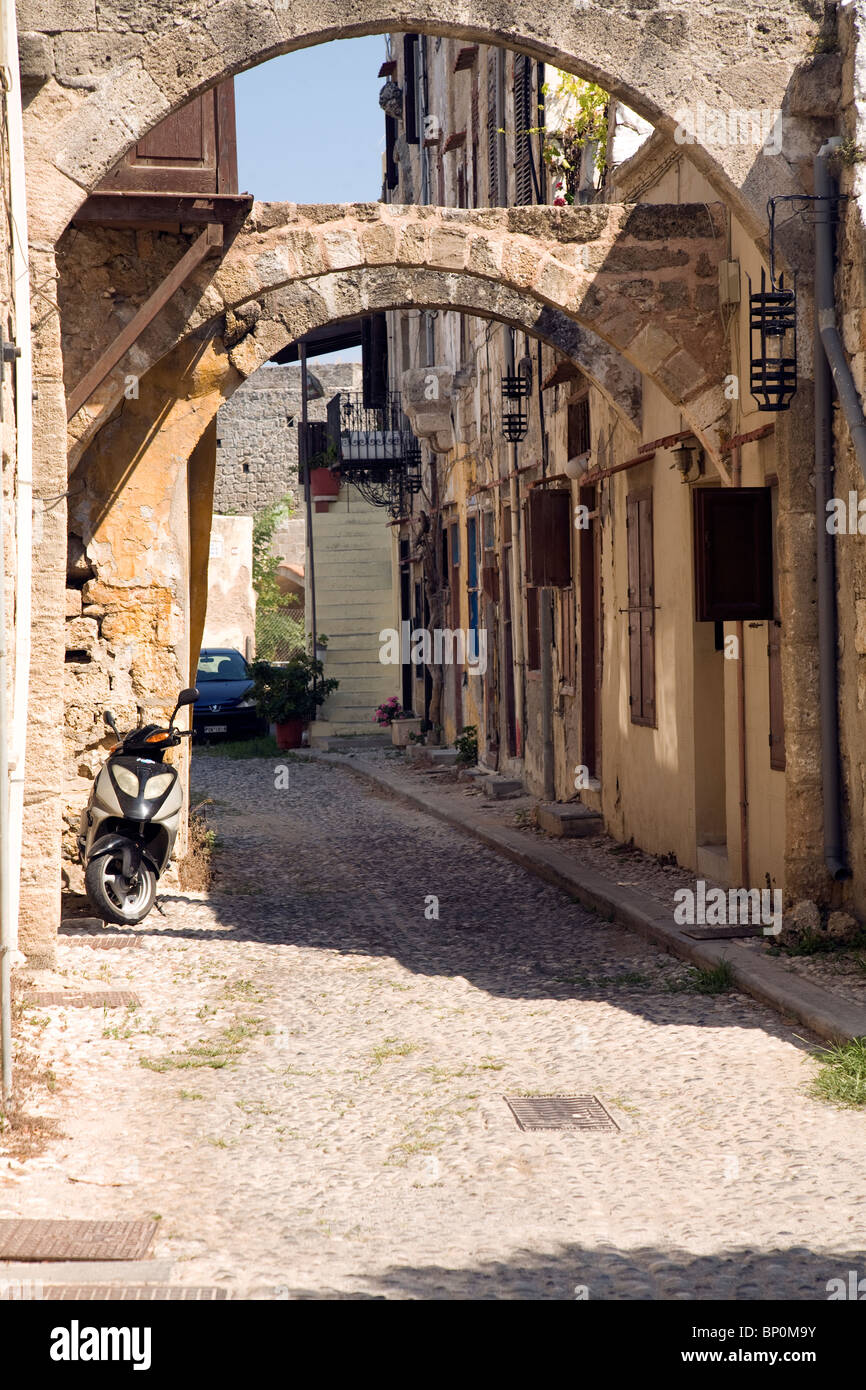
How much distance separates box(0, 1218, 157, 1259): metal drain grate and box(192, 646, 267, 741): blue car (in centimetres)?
1865

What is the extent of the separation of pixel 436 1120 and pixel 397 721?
16.7m

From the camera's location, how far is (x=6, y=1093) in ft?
16.1

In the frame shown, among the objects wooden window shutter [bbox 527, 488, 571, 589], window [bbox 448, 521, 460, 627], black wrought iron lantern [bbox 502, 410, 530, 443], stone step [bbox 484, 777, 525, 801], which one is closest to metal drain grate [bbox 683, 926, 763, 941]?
wooden window shutter [bbox 527, 488, 571, 589]

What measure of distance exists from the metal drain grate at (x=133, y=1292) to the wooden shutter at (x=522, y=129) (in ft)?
38.6

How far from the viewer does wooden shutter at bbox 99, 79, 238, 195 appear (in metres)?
8.80

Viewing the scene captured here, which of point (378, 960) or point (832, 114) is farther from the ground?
point (832, 114)

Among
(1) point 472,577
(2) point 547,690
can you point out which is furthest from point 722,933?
(1) point 472,577

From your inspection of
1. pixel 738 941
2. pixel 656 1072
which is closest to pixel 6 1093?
pixel 656 1072

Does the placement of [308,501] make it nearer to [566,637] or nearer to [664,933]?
[566,637]

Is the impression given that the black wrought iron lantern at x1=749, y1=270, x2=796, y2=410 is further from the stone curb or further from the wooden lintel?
the wooden lintel

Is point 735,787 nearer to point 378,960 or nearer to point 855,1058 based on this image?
point 378,960

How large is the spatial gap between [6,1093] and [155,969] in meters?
2.64
